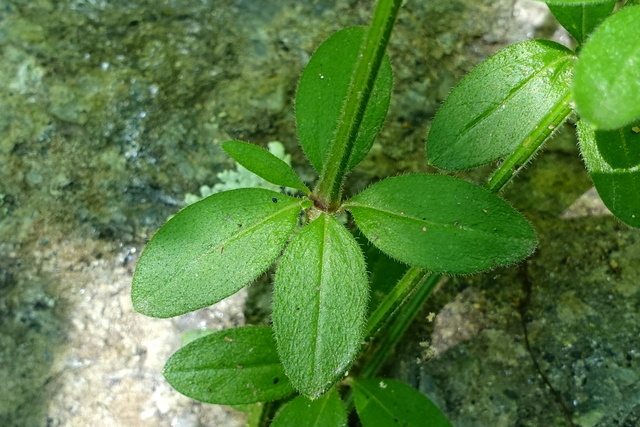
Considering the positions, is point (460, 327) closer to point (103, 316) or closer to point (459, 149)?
point (459, 149)

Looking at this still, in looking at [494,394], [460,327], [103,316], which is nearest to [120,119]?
[103,316]

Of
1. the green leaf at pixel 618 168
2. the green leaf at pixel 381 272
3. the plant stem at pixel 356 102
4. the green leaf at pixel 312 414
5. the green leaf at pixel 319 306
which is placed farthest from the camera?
the green leaf at pixel 381 272

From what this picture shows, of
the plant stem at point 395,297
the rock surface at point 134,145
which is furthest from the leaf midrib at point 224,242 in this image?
the rock surface at point 134,145

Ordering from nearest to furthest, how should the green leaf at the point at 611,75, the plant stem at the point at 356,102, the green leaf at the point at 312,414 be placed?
the green leaf at the point at 611,75 < the plant stem at the point at 356,102 < the green leaf at the point at 312,414

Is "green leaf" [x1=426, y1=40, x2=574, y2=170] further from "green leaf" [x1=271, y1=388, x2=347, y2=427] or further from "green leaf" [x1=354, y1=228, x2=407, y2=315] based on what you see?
"green leaf" [x1=271, y1=388, x2=347, y2=427]

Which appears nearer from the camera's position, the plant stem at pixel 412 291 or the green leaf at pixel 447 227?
the green leaf at pixel 447 227

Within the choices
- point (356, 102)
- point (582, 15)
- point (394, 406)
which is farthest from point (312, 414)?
point (582, 15)

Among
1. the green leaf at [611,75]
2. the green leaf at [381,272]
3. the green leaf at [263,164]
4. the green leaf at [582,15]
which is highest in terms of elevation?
the green leaf at [611,75]

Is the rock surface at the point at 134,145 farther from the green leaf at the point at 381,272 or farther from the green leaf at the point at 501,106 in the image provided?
the green leaf at the point at 501,106
